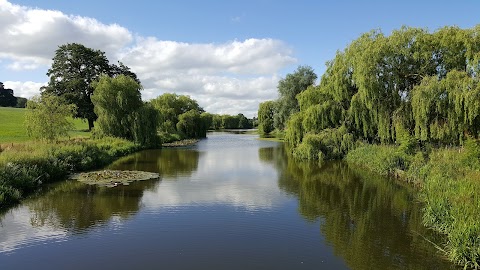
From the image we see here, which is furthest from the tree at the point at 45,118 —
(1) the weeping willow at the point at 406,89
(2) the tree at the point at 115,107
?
(1) the weeping willow at the point at 406,89

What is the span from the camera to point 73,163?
21.6 meters

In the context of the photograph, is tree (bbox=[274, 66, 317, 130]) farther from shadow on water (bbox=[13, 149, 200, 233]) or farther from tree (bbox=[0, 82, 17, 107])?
tree (bbox=[0, 82, 17, 107])

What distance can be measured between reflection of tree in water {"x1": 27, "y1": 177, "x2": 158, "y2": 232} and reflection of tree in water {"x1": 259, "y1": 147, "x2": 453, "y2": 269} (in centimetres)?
669

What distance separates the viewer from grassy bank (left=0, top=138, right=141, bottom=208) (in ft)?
47.1

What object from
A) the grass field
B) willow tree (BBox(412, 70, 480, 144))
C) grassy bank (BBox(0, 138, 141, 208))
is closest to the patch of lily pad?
grassy bank (BBox(0, 138, 141, 208))

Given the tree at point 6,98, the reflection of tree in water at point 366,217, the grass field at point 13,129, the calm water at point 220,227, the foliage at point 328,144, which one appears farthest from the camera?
the tree at point 6,98

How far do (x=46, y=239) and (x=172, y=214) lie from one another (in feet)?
13.1

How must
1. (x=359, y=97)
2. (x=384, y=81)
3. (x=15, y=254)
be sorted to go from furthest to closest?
(x=359, y=97) → (x=384, y=81) → (x=15, y=254)

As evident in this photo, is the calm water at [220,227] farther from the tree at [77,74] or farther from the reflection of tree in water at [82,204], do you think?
the tree at [77,74]

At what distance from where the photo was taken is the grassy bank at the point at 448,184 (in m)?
8.44

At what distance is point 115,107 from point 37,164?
63.8 feet

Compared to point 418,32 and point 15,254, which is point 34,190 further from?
point 418,32

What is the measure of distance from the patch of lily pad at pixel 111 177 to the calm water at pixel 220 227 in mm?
846

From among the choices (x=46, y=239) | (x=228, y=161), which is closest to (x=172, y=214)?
(x=46, y=239)
